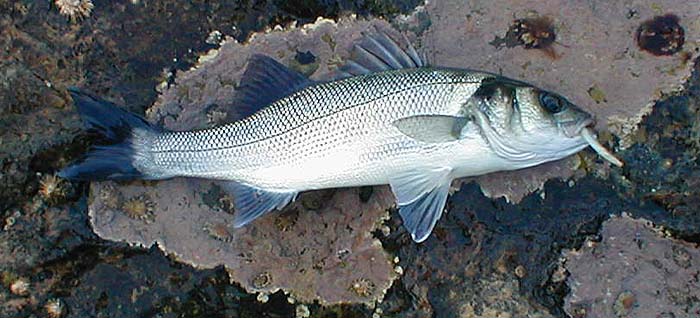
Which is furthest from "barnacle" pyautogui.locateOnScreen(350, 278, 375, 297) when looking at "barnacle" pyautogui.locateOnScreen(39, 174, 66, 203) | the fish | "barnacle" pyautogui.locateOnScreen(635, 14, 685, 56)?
"barnacle" pyautogui.locateOnScreen(635, 14, 685, 56)

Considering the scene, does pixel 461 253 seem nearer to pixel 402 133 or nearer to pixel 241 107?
pixel 402 133

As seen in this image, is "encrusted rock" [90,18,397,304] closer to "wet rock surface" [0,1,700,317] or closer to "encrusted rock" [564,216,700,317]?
"wet rock surface" [0,1,700,317]

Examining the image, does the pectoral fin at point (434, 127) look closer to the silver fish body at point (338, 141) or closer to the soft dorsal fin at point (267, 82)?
the silver fish body at point (338, 141)

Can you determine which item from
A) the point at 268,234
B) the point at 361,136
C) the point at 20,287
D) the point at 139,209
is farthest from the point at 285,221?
the point at 20,287

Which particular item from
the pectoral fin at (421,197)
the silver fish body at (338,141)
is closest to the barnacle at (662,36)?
the silver fish body at (338,141)

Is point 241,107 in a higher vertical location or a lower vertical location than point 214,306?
higher

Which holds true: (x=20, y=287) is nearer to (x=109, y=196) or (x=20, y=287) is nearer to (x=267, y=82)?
(x=109, y=196)

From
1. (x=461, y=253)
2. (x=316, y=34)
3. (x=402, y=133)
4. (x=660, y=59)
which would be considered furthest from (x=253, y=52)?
(x=660, y=59)
